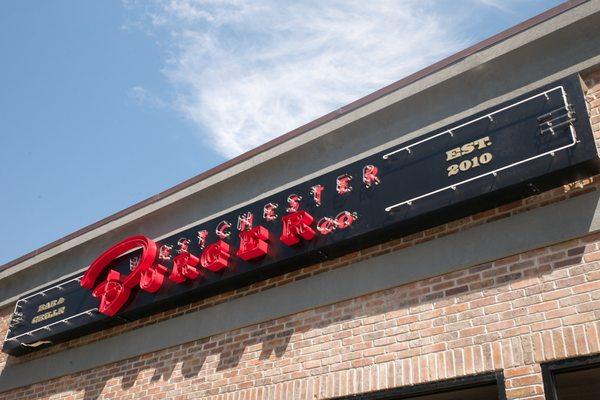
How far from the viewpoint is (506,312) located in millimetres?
7094

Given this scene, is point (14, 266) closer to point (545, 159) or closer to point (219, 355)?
point (219, 355)

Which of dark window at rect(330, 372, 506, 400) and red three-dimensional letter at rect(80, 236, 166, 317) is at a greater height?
red three-dimensional letter at rect(80, 236, 166, 317)

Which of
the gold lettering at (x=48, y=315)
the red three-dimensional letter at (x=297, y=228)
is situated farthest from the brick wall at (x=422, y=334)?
the gold lettering at (x=48, y=315)

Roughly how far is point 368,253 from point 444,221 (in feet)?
3.63

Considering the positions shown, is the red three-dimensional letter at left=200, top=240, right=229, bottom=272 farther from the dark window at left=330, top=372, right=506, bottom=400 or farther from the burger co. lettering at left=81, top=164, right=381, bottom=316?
the dark window at left=330, top=372, right=506, bottom=400

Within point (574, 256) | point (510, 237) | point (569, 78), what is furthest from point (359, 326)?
point (569, 78)

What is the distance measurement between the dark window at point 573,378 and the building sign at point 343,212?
1908 millimetres

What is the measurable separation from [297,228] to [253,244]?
0.75m

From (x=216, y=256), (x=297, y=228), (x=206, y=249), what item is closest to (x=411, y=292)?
(x=297, y=228)

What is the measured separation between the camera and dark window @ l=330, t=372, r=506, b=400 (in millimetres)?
6898

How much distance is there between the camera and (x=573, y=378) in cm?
728

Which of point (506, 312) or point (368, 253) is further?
point (368, 253)

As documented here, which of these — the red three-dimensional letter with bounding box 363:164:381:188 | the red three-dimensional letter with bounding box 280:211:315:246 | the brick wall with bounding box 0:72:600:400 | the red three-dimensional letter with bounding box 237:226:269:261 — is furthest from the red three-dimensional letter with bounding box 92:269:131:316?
the red three-dimensional letter with bounding box 363:164:381:188

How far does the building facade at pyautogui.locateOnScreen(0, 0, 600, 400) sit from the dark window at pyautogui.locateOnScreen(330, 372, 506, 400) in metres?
0.02
